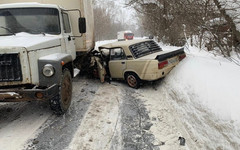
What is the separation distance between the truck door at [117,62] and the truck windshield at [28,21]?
8.62 ft

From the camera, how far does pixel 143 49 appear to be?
26.3 feet

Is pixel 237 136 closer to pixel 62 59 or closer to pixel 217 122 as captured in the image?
pixel 217 122

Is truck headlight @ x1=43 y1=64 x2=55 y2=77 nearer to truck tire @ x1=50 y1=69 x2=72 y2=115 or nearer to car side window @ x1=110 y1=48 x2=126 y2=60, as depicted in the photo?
truck tire @ x1=50 y1=69 x2=72 y2=115

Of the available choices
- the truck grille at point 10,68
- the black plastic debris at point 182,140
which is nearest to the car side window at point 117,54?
the truck grille at point 10,68

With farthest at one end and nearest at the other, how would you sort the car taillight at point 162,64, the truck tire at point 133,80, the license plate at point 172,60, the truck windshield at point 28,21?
the truck tire at point 133,80 < the license plate at point 172,60 < the car taillight at point 162,64 < the truck windshield at point 28,21

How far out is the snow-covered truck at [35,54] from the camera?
14.3 feet

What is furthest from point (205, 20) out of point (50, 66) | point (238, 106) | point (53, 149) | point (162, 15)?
point (162, 15)

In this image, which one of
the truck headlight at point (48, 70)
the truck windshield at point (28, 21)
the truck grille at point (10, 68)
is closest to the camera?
the truck grille at point (10, 68)

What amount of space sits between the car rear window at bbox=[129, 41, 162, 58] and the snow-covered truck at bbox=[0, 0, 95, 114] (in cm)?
212

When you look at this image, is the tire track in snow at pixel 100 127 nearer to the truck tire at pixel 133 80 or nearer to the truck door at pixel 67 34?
the truck tire at pixel 133 80

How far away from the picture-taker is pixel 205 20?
675 cm

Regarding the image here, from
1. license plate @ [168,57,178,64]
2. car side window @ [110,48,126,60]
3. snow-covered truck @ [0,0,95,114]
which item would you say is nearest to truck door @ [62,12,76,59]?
snow-covered truck @ [0,0,95,114]

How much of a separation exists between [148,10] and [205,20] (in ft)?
37.2

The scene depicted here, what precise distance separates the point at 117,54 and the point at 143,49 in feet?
3.13
